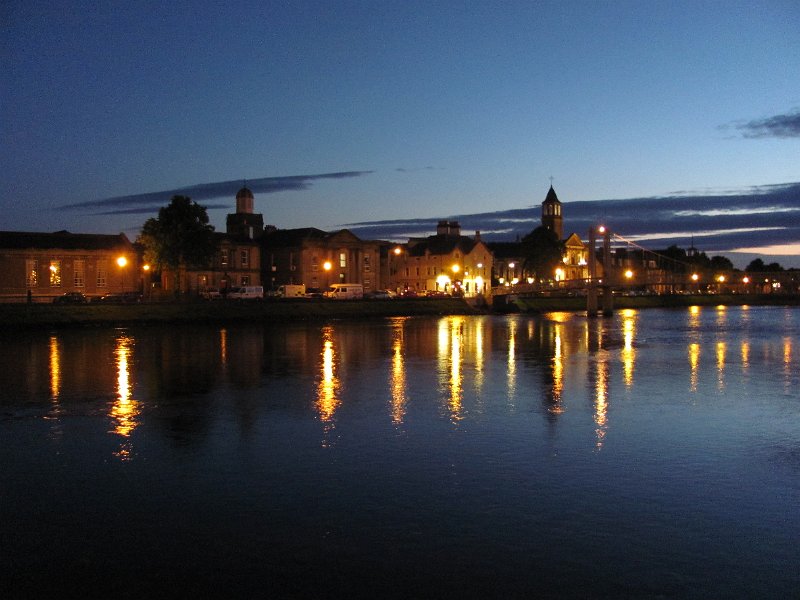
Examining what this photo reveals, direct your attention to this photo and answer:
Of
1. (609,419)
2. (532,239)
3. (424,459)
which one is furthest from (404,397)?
(532,239)

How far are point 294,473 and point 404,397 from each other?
1078 centimetres

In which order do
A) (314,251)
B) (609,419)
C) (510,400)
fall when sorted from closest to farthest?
(609,419) < (510,400) < (314,251)

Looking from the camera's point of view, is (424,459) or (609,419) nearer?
(424,459)

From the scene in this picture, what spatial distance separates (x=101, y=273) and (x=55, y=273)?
5158mm

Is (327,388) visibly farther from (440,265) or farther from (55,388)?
(440,265)

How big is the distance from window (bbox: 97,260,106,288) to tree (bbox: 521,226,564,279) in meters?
70.1

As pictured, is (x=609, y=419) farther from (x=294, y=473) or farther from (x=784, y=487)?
(x=294, y=473)

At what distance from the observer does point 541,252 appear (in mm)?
131500

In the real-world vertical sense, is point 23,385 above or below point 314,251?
below

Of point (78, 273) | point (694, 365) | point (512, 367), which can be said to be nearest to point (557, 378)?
point (512, 367)

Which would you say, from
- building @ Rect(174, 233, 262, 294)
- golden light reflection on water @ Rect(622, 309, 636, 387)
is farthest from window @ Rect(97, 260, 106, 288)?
golden light reflection on water @ Rect(622, 309, 636, 387)

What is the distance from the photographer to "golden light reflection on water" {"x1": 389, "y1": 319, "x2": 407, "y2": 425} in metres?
23.0

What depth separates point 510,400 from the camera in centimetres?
2578

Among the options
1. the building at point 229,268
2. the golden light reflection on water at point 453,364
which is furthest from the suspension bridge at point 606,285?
the golden light reflection on water at point 453,364
